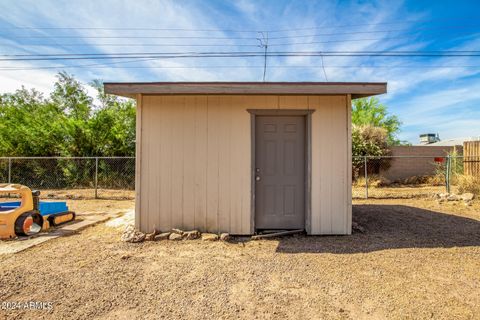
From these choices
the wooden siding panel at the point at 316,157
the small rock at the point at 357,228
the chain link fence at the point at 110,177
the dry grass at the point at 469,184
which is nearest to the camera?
the wooden siding panel at the point at 316,157

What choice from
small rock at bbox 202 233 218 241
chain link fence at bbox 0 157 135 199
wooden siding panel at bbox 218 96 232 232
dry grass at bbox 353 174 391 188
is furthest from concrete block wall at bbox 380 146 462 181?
chain link fence at bbox 0 157 135 199

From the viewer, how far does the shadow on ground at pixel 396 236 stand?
12.2ft

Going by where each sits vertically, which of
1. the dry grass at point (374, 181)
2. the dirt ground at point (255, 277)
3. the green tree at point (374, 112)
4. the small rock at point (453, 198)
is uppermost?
the green tree at point (374, 112)

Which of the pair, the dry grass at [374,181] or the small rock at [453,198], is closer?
the small rock at [453,198]

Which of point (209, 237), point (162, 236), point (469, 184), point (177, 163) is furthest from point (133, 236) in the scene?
point (469, 184)

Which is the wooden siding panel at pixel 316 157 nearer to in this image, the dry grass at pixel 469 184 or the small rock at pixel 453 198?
the small rock at pixel 453 198

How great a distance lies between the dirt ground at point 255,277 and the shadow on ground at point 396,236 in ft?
0.06

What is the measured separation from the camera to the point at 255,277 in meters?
2.77

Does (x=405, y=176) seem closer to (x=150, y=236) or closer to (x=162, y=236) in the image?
(x=162, y=236)

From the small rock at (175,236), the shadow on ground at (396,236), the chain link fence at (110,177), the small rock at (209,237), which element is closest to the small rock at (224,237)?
the small rock at (209,237)

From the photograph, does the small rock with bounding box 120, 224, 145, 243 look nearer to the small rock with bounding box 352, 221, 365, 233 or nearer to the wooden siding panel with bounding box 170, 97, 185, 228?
the wooden siding panel with bounding box 170, 97, 185, 228

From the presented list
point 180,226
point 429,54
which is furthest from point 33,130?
point 429,54

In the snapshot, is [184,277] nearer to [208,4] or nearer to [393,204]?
[393,204]

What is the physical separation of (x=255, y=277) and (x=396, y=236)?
9.25 feet
